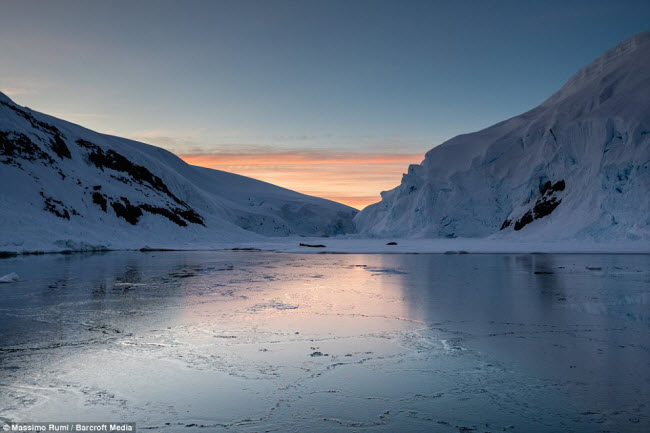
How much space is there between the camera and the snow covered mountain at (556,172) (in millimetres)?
33156

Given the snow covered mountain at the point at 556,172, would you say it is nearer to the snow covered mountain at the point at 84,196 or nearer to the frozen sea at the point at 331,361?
the snow covered mountain at the point at 84,196

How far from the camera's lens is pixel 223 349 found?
5832 mm

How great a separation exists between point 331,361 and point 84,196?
4034 cm

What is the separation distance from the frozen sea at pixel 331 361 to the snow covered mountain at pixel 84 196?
22992 millimetres

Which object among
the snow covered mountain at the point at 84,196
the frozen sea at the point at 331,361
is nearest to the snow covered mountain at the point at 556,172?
the snow covered mountain at the point at 84,196

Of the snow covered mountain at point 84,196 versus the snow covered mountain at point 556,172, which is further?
the snow covered mountain at point 556,172

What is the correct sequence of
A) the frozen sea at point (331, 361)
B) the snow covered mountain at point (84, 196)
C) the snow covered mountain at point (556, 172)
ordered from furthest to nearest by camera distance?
the snow covered mountain at point (556, 172), the snow covered mountain at point (84, 196), the frozen sea at point (331, 361)

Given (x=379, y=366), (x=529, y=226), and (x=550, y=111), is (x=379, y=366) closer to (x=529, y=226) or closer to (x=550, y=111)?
(x=529, y=226)

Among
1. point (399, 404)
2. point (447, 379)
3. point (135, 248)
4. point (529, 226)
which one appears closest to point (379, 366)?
point (447, 379)

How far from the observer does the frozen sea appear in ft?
12.5

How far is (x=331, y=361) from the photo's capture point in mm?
5336

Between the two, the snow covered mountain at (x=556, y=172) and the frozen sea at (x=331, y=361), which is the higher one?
the snow covered mountain at (x=556, y=172)

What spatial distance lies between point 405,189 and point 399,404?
52.5 meters

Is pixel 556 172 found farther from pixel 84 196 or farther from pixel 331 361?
pixel 331 361
